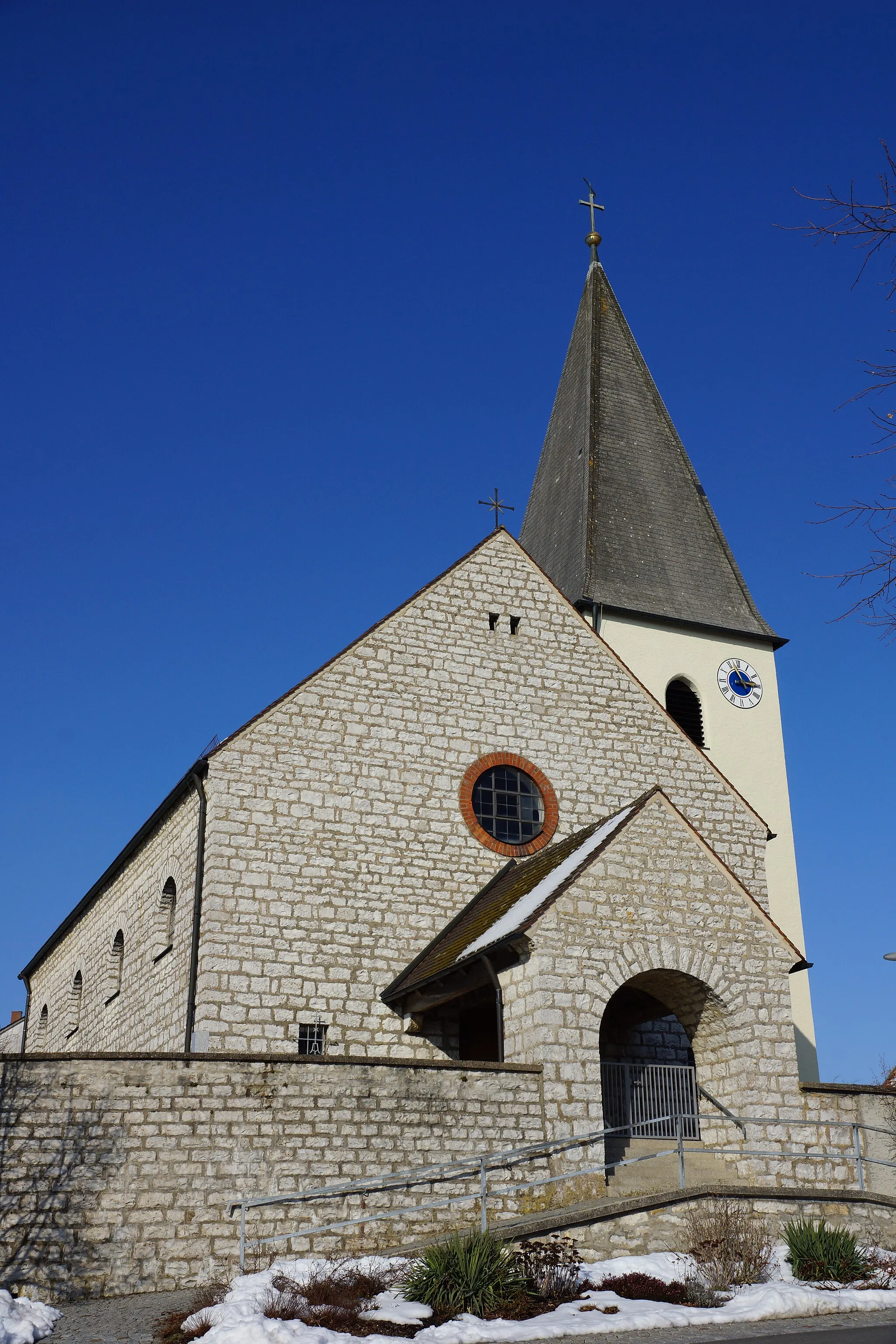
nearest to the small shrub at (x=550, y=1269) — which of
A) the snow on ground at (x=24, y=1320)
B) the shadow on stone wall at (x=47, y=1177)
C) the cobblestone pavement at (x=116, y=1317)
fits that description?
the cobblestone pavement at (x=116, y=1317)

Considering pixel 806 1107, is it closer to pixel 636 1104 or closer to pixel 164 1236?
pixel 636 1104

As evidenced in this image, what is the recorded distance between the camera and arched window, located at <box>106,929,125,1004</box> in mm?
21172

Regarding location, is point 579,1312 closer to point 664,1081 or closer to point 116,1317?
point 116,1317

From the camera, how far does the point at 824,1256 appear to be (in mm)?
12445

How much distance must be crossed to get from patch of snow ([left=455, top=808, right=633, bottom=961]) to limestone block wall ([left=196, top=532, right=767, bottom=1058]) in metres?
2.17

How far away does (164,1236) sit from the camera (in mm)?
11883

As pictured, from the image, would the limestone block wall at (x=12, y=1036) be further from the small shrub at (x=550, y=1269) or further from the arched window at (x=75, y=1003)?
the small shrub at (x=550, y=1269)

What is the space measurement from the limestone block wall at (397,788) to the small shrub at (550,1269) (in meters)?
4.86

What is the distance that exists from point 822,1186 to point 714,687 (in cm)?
1534

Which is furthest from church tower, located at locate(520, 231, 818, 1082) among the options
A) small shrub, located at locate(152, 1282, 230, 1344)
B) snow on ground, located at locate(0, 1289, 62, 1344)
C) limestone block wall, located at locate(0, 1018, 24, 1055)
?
limestone block wall, located at locate(0, 1018, 24, 1055)

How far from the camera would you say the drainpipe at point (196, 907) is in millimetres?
15977

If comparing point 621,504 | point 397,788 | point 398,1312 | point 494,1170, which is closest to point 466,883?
point 397,788

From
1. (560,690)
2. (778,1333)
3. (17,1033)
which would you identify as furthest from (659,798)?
(17,1033)

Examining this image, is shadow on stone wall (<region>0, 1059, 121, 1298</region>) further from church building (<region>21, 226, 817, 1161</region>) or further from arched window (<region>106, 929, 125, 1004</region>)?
arched window (<region>106, 929, 125, 1004</region>)
